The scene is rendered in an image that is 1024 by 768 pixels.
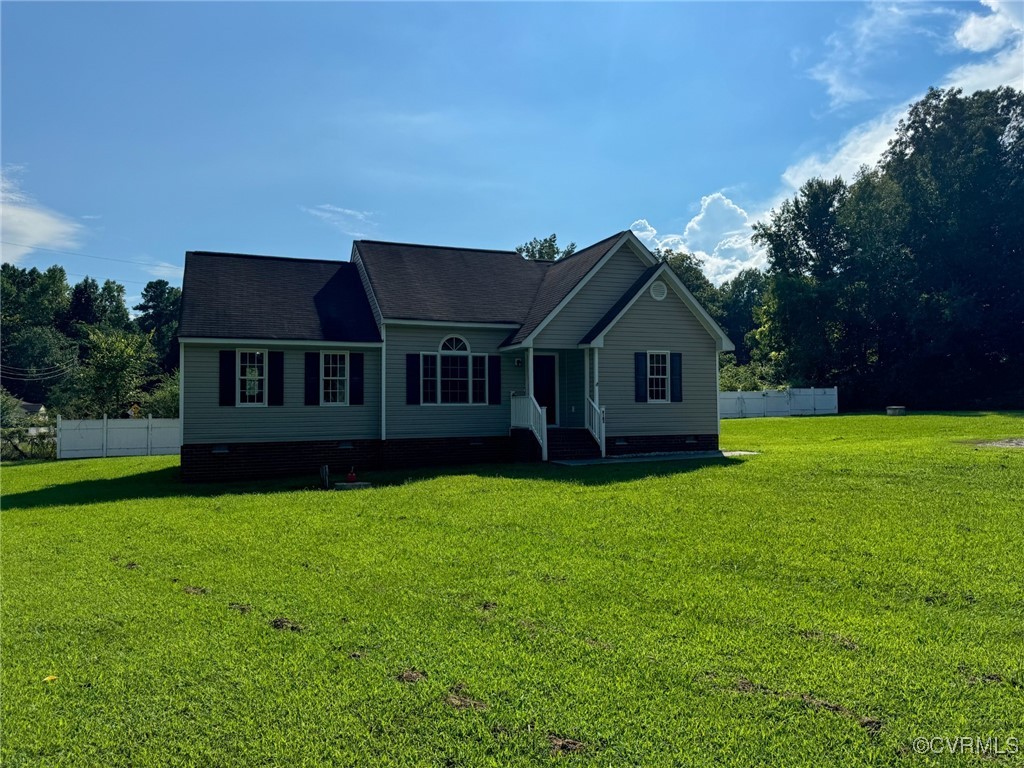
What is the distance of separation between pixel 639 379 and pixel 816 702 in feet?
48.9

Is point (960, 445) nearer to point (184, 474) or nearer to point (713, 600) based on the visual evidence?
point (713, 600)

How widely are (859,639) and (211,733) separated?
176 inches

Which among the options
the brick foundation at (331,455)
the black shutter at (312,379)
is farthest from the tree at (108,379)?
the black shutter at (312,379)

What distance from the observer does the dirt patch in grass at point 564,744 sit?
3623 mm

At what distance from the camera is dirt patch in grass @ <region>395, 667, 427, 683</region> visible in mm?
4496

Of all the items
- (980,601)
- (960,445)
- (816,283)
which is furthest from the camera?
(816,283)

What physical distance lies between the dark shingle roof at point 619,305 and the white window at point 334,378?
6375 mm

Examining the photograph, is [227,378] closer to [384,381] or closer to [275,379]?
[275,379]

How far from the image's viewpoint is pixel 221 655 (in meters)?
4.95

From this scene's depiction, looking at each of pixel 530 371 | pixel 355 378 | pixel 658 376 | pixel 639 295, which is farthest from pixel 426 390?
pixel 658 376

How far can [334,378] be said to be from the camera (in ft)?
58.5

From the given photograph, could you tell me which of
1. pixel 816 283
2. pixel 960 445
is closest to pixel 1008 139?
pixel 816 283

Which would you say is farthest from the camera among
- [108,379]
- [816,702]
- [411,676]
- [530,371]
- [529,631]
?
[108,379]

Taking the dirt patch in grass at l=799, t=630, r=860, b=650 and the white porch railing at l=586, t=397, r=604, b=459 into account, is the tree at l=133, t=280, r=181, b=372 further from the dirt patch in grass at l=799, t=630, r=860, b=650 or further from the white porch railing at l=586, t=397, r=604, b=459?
the dirt patch in grass at l=799, t=630, r=860, b=650
